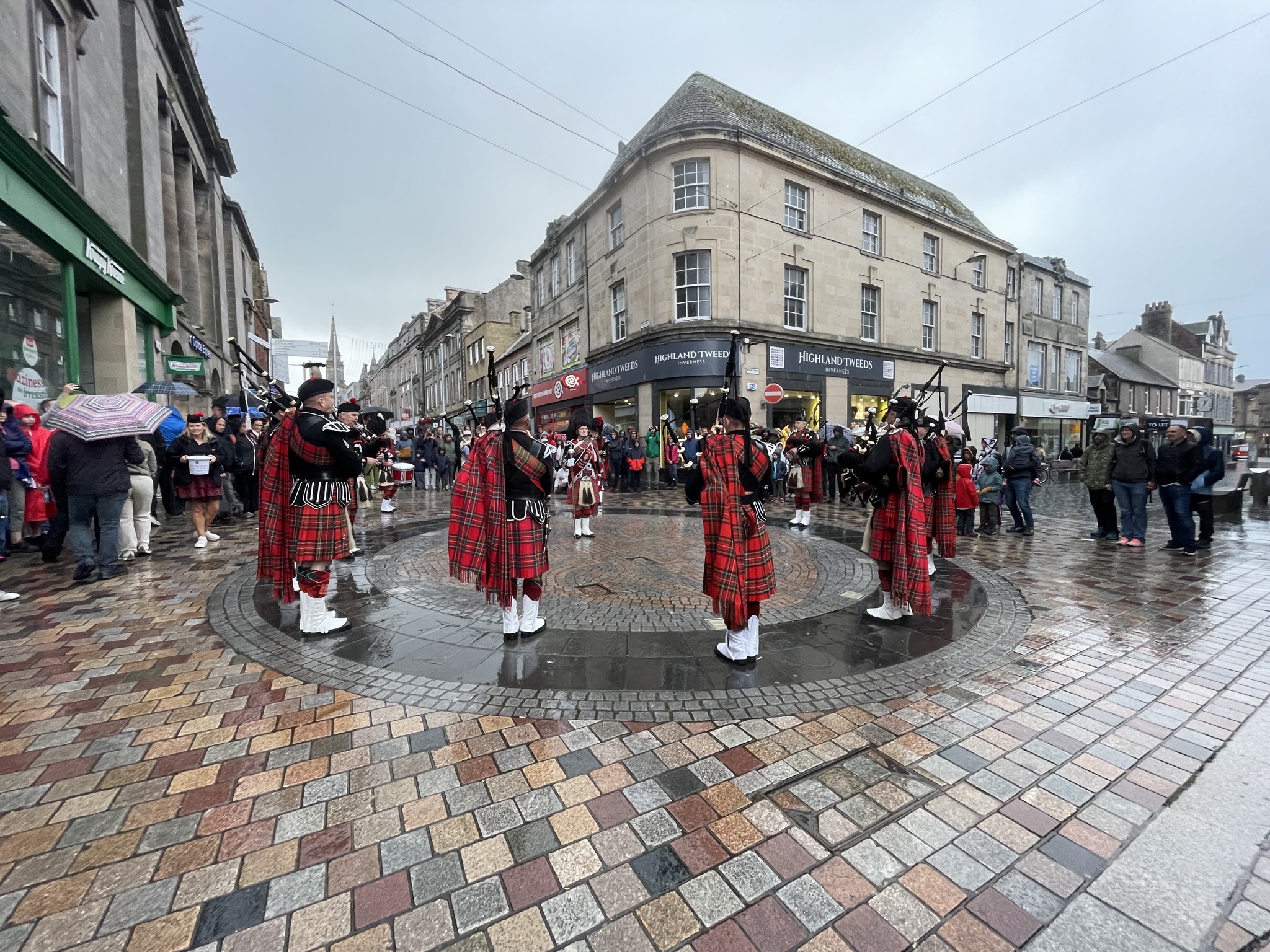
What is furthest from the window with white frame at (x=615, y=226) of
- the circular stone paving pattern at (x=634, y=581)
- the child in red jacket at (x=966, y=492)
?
the child in red jacket at (x=966, y=492)

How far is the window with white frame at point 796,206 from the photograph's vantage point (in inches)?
712

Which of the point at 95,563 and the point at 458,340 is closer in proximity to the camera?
the point at 95,563

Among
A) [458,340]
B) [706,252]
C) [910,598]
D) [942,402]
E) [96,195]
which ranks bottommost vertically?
[910,598]

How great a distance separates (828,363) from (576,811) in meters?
19.1

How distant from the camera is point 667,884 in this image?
1.90 metres

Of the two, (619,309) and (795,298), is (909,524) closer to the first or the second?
(795,298)

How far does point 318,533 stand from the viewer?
4.21m

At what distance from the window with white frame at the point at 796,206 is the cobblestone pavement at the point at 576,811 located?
1763cm

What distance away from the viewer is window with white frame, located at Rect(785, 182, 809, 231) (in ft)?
59.3

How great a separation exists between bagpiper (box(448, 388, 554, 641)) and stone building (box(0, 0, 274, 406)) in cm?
797

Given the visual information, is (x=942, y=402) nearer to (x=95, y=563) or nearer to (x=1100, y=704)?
(x=1100, y=704)

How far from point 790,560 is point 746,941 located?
18.2ft

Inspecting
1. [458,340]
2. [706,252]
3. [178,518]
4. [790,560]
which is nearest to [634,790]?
[790,560]

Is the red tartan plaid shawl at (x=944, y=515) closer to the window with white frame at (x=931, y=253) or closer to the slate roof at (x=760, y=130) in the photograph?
the slate roof at (x=760, y=130)
